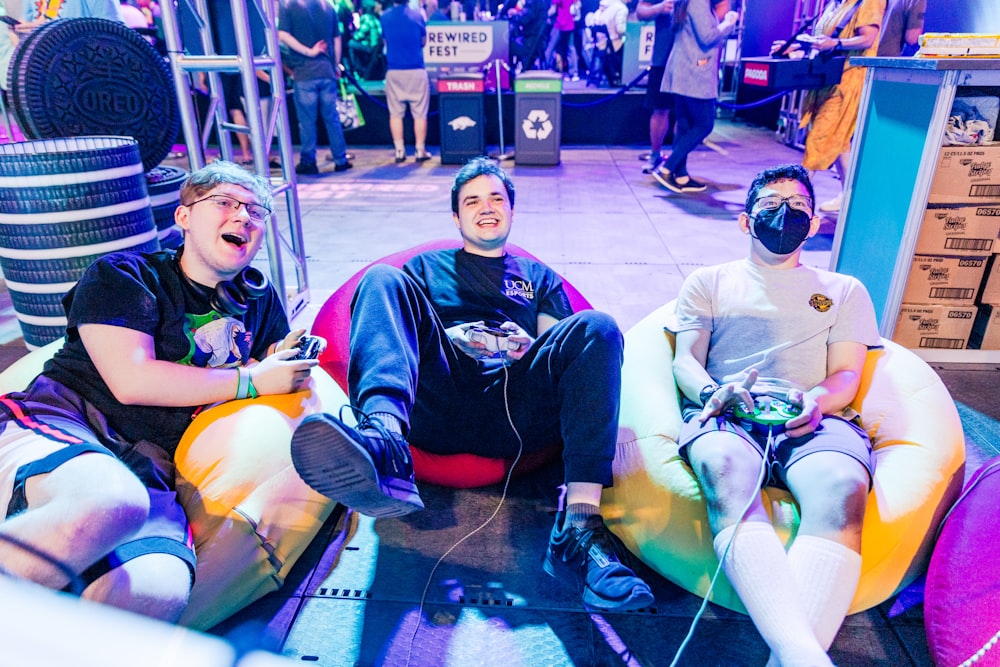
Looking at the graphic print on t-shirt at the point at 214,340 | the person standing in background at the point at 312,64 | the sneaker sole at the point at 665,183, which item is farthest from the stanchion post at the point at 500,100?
the graphic print on t-shirt at the point at 214,340

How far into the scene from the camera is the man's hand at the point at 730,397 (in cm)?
179

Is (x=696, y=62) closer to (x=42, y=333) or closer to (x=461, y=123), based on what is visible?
(x=461, y=123)

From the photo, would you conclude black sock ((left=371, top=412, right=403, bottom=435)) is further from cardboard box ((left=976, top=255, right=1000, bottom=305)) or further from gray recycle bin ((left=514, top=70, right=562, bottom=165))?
gray recycle bin ((left=514, top=70, right=562, bottom=165))

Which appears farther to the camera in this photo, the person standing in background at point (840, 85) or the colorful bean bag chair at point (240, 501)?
the person standing in background at point (840, 85)

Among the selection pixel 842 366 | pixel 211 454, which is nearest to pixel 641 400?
pixel 842 366

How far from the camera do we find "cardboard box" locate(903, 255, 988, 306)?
10.1 feet

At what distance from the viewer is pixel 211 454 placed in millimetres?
1775

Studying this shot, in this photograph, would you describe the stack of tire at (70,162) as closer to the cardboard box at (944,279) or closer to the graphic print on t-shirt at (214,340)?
the graphic print on t-shirt at (214,340)

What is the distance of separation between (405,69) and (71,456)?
706 cm

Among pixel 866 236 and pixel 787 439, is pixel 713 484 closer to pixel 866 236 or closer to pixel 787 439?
pixel 787 439

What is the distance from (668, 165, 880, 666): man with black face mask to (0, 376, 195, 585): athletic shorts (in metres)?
1.28

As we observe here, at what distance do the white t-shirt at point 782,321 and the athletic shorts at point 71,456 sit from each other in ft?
5.06

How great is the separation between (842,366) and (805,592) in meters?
0.78

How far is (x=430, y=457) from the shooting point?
222 centimetres
